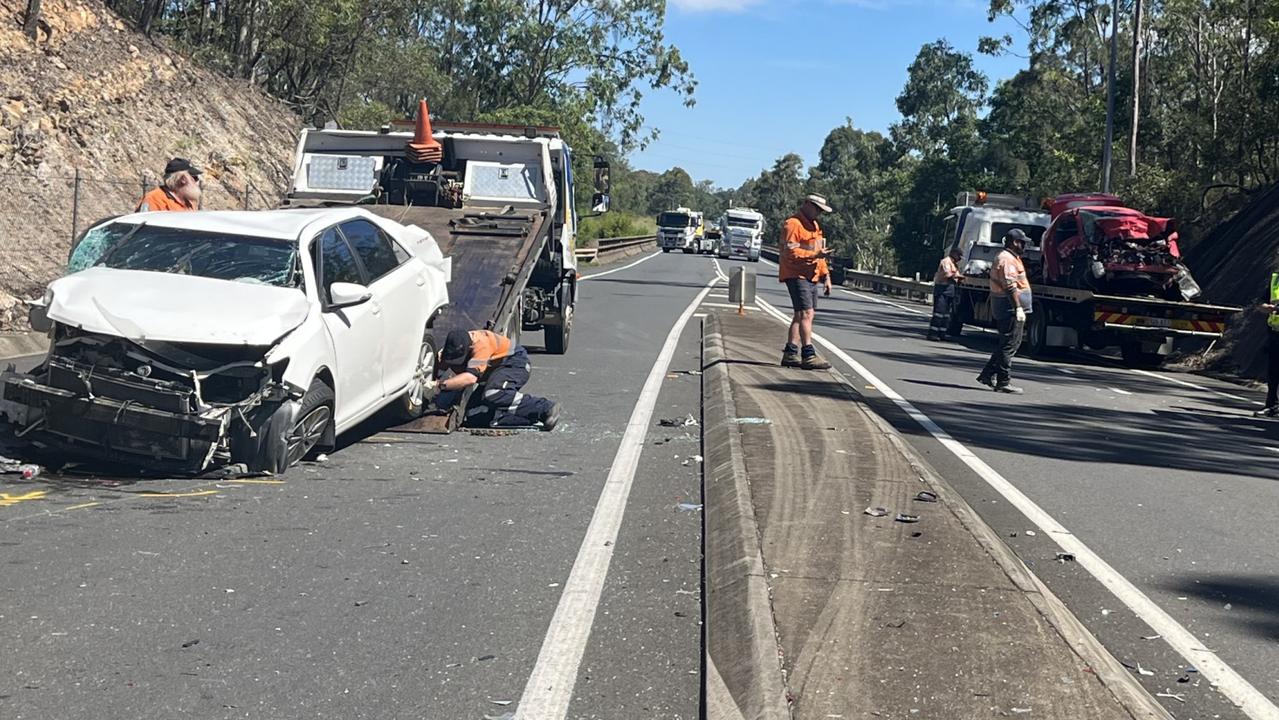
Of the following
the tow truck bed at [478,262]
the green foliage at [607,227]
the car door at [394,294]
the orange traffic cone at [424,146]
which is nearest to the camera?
the car door at [394,294]

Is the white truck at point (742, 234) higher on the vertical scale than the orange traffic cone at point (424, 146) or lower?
lower

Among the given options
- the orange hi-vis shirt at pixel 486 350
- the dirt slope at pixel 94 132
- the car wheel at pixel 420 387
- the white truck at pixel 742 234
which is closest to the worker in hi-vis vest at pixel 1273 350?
the orange hi-vis shirt at pixel 486 350

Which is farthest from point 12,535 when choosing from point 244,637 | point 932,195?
point 932,195

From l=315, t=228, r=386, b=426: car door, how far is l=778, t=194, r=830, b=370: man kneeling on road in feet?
20.0

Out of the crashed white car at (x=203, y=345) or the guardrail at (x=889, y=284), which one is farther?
the guardrail at (x=889, y=284)

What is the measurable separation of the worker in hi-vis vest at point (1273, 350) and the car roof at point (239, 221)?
986 centimetres

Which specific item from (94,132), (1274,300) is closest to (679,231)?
(94,132)

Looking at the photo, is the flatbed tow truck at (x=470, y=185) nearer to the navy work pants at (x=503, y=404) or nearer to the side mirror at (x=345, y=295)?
the navy work pants at (x=503, y=404)

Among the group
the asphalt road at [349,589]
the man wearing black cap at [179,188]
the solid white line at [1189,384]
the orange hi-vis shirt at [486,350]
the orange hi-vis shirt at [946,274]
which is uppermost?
the man wearing black cap at [179,188]

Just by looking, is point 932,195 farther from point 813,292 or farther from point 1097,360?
point 813,292

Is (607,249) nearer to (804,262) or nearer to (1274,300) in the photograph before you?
(804,262)

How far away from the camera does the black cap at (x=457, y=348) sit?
10.3 metres

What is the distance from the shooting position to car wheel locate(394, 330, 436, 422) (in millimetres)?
10133

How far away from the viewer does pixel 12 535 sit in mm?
6609
